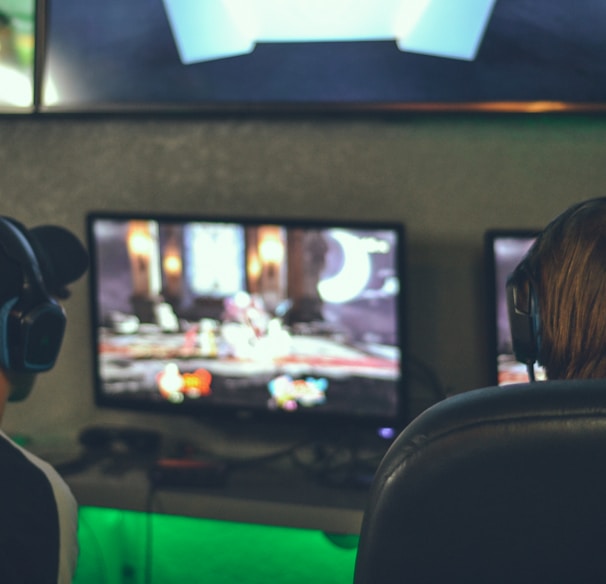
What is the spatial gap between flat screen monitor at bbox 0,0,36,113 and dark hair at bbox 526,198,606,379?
160cm

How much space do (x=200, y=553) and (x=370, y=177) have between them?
110 centimetres

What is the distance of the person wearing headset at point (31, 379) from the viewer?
0.90 meters

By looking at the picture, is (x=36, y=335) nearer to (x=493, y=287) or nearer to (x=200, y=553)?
(x=493, y=287)

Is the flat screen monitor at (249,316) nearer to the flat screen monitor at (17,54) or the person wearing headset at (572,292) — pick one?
the flat screen monitor at (17,54)

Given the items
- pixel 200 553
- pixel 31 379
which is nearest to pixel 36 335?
pixel 31 379

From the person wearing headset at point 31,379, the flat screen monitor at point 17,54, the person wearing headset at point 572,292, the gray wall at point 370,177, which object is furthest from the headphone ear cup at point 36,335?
the flat screen monitor at point 17,54

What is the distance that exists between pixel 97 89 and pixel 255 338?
0.79m

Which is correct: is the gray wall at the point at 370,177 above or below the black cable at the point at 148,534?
above

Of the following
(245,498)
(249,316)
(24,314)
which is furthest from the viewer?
(249,316)

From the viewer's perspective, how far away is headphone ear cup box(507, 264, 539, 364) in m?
0.92

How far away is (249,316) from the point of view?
177cm

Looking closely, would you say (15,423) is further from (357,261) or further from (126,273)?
(357,261)

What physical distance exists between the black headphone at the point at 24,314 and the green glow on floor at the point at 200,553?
94 centimetres

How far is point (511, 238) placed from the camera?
167 centimetres
